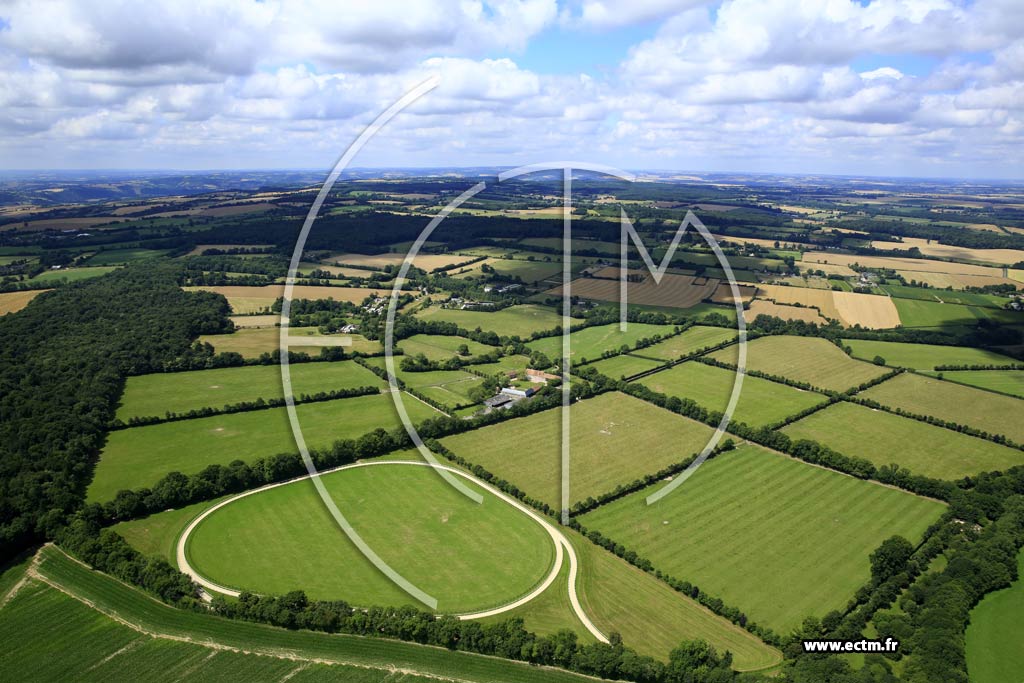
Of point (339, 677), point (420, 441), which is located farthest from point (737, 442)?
point (339, 677)

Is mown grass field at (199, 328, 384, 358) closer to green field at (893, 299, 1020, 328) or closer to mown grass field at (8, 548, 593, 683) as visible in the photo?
mown grass field at (8, 548, 593, 683)

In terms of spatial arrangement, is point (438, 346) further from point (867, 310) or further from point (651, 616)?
point (867, 310)

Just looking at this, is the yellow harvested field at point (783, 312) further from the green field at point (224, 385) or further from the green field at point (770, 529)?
the green field at point (224, 385)

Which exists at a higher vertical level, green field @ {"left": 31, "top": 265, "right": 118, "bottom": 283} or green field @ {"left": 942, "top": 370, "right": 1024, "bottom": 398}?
green field @ {"left": 31, "top": 265, "right": 118, "bottom": 283}

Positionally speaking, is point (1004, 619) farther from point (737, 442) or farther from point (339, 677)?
point (339, 677)

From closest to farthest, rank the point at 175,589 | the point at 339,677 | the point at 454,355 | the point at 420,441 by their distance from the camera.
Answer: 1. the point at 339,677
2. the point at 175,589
3. the point at 420,441
4. the point at 454,355

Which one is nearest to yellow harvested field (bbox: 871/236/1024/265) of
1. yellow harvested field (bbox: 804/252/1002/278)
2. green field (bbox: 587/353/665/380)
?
yellow harvested field (bbox: 804/252/1002/278)
